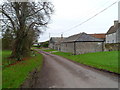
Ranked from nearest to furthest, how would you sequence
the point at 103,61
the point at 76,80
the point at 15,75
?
the point at 76,80
the point at 15,75
the point at 103,61

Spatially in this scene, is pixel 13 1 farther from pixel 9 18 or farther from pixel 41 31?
pixel 41 31

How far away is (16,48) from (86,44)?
16919 millimetres

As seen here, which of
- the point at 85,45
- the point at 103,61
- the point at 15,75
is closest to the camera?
the point at 15,75

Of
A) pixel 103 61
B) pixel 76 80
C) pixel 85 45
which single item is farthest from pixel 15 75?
pixel 85 45

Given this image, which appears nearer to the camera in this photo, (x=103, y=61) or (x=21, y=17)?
(x=103, y=61)

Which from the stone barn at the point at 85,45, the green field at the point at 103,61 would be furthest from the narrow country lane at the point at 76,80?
the stone barn at the point at 85,45

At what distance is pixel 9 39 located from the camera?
1552 centimetres

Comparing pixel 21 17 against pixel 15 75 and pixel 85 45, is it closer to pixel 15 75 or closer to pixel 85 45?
pixel 15 75

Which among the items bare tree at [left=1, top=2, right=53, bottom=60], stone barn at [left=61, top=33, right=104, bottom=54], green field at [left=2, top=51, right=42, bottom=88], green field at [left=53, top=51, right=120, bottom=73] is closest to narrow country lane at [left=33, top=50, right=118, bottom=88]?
green field at [left=2, top=51, right=42, bottom=88]

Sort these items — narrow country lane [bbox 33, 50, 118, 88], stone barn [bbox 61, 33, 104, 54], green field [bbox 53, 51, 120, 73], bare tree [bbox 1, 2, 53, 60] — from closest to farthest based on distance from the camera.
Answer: narrow country lane [bbox 33, 50, 118, 88], green field [bbox 53, 51, 120, 73], bare tree [bbox 1, 2, 53, 60], stone barn [bbox 61, 33, 104, 54]

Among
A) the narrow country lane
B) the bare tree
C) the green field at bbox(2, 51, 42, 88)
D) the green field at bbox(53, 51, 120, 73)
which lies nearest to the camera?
the green field at bbox(2, 51, 42, 88)

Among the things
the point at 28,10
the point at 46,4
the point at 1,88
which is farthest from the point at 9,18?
the point at 1,88

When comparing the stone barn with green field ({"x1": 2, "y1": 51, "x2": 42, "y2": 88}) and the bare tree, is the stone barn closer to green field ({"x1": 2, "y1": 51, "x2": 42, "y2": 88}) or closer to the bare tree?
the bare tree

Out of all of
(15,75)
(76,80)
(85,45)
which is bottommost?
(76,80)
